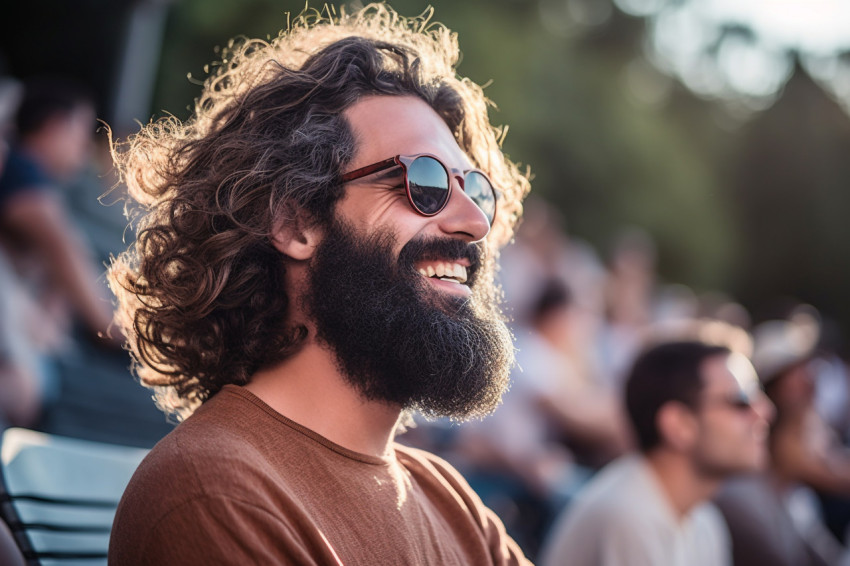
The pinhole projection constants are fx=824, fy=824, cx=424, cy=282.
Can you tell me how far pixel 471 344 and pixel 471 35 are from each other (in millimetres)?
14819

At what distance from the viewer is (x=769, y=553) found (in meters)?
4.98

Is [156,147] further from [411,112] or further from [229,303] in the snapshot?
[411,112]

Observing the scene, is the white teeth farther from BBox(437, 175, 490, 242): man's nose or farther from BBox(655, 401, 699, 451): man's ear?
BBox(655, 401, 699, 451): man's ear

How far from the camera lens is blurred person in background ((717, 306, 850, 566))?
16.8 ft

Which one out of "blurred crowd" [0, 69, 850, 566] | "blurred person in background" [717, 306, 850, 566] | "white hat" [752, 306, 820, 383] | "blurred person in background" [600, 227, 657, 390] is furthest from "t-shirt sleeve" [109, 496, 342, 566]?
"blurred person in background" [600, 227, 657, 390]

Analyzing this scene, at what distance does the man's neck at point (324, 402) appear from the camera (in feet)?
7.28

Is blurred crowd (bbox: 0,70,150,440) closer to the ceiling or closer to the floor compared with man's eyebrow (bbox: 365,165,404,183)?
closer to the floor

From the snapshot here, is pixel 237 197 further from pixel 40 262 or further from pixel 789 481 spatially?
pixel 789 481

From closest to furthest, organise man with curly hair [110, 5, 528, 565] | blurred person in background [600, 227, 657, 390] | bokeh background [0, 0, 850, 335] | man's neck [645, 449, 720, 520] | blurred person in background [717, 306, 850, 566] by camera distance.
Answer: man with curly hair [110, 5, 528, 565] → man's neck [645, 449, 720, 520] → blurred person in background [717, 306, 850, 566] → blurred person in background [600, 227, 657, 390] → bokeh background [0, 0, 850, 335]

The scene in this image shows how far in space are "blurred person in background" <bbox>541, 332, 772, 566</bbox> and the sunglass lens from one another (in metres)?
1.87

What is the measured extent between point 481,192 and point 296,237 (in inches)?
24.6

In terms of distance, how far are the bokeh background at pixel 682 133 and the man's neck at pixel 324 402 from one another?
12.1 metres

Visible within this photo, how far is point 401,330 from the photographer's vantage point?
7.53 feet

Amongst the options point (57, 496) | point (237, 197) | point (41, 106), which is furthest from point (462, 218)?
point (41, 106)
